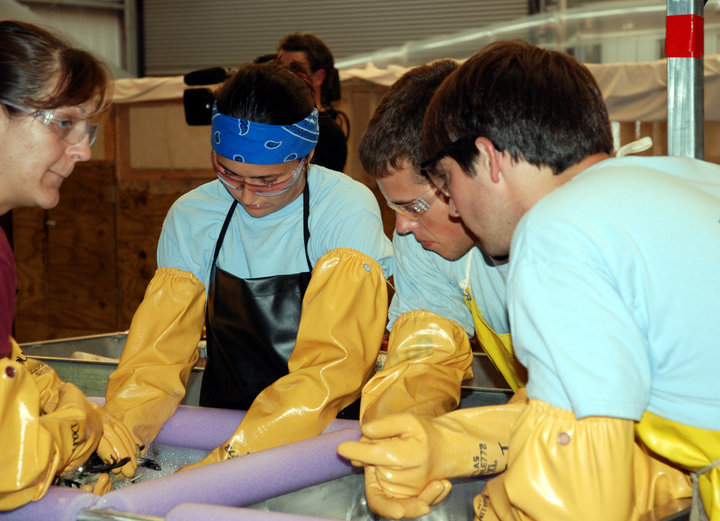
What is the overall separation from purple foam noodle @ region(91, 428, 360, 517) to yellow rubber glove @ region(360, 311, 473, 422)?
0.12m

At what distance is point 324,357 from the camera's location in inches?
69.3

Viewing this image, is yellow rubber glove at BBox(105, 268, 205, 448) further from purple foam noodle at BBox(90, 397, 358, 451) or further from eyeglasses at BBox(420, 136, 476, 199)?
eyeglasses at BBox(420, 136, 476, 199)

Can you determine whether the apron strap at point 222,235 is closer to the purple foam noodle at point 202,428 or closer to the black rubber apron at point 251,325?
the black rubber apron at point 251,325

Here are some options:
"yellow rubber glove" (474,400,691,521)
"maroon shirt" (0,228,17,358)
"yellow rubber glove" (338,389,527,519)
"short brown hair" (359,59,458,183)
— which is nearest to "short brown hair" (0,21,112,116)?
"maroon shirt" (0,228,17,358)

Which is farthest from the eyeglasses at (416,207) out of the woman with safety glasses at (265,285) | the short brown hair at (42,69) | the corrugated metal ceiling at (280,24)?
the corrugated metal ceiling at (280,24)

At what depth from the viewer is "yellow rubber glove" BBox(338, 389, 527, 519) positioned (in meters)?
1.32

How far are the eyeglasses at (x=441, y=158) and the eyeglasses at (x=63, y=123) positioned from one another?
2.21 feet

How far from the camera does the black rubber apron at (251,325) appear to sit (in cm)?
198

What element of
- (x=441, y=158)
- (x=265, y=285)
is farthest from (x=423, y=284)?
(x=441, y=158)

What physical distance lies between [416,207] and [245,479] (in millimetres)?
686

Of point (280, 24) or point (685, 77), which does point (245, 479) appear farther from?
point (280, 24)

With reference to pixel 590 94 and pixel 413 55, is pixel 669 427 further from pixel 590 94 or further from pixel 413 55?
pixel 413 55

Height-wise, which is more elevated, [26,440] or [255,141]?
[255,141]

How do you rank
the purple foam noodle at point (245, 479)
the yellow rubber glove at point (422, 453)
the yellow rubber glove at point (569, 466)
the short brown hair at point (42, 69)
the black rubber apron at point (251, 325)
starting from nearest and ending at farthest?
the yellow rubber glove at point (569, 466) → the purple foam noodle at point (245, 479) → the yellow rubber glove at point (422, 453) → the short brown hair at point (42, 69) → the black rubber apron at point (251, 325)
